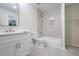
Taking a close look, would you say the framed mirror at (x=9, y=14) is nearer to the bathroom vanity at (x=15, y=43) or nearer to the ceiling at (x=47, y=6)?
the bathroom vanity at (x=15, y=43)

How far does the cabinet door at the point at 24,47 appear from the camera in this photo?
66.7 inches

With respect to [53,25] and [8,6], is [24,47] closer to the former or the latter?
[53,25]

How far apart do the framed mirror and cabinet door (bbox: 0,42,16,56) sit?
44 centimetres

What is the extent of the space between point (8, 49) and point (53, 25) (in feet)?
2.96

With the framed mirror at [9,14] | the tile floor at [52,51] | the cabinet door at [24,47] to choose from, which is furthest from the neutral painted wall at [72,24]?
the framed mirror at [9,14]

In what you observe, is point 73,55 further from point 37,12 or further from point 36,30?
point 37,12

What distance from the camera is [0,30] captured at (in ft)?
5.62

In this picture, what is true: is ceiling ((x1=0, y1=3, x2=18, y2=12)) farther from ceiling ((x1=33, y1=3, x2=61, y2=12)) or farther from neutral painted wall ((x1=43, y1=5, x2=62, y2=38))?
neutral painted wall ((x1=43, y1=5, x2=62, y2=38))

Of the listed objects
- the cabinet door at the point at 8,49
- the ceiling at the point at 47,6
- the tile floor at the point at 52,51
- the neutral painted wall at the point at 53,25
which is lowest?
the tile floor at the point at 52,51

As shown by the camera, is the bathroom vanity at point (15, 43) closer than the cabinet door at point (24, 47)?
Yes

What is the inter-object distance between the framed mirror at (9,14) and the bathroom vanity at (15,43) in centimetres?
29

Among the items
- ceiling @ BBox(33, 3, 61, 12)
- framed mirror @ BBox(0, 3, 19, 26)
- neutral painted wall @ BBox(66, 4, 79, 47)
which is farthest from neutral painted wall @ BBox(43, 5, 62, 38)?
framed mirror @ BBox(0, 3, 19, 26)

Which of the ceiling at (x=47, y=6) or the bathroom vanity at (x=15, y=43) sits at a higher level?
the ceiling at (x=47, y=6)

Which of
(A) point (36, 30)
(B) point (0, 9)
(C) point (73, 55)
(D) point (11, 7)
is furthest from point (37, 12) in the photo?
(C) point (73, 55)
